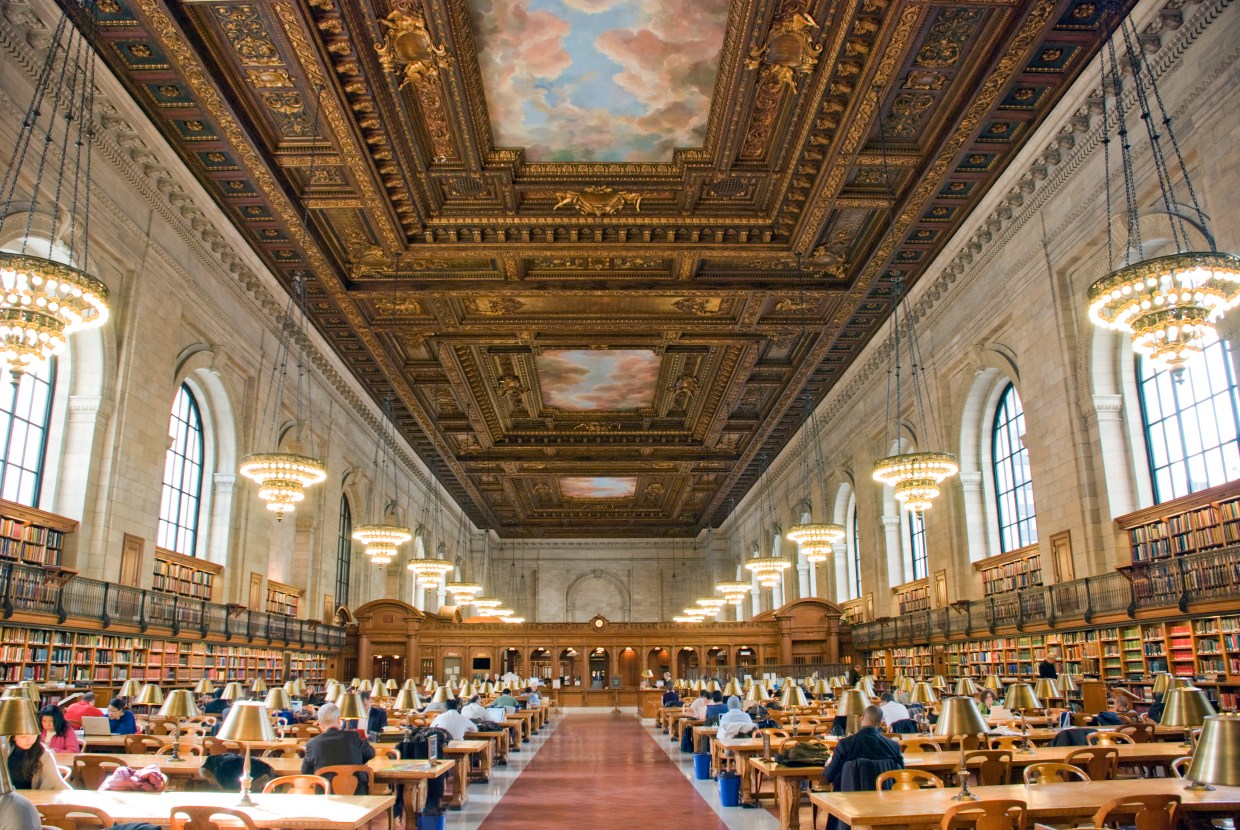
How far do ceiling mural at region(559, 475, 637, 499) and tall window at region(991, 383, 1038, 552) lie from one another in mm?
18336

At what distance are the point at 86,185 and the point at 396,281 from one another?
5.59 meters

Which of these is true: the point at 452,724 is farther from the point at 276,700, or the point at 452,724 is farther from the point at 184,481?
the point at 184,481

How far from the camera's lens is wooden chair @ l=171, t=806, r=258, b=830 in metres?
4.46

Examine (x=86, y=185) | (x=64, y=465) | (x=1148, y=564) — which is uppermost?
(x=86, y=185)

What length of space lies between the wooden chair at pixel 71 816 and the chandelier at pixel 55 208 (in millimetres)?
4448

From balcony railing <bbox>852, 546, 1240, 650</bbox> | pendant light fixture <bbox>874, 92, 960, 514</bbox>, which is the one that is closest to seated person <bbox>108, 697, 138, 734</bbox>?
pendant light fixture <bbox>874, 92, 960, 514</bbox>

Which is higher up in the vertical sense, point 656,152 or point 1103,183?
point 656,152

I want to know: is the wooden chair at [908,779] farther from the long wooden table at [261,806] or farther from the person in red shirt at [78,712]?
the person in red shirt at [78,712]

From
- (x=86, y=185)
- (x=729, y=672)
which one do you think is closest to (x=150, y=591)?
(x=86, y=185)

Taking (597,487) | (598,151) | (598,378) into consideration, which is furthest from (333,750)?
(597,487)

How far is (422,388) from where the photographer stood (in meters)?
23.3

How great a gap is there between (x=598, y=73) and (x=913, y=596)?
521 inches

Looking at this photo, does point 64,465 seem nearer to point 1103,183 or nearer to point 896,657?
point 1103,183

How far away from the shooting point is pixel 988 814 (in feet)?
14.8
